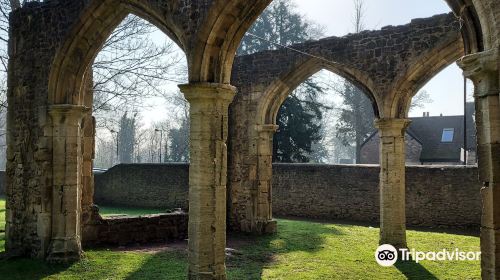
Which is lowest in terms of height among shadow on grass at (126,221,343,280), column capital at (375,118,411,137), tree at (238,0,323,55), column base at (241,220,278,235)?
shadow on grass at (126,221,343,280)

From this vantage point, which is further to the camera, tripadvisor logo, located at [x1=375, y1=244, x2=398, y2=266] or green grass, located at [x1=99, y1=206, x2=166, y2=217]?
green grass, located at [x1=99, y1=206, x2=166, y2=217]

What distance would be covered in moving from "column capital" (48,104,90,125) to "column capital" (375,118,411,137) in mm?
6427

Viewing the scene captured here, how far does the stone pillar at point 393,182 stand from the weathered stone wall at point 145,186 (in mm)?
11367

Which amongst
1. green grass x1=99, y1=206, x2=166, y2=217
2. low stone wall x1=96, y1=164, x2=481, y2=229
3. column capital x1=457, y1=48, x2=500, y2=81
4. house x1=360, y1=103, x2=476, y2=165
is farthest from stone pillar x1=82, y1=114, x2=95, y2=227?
house x1=360, y1=103, x2=476, y2=165

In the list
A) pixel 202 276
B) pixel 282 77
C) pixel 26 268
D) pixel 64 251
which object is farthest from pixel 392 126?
pixel 26 268

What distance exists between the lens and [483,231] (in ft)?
12.9

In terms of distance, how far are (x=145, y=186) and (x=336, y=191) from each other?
367 inches

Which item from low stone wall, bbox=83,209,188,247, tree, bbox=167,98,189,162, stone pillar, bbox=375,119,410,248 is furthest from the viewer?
tree, bbox=167,98,189,162

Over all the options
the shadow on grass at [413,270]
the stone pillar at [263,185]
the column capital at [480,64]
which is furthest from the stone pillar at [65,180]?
the column capital at [480,64]

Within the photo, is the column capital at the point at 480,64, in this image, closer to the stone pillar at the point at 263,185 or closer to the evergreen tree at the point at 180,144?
the stone pillar at the point at 263,185

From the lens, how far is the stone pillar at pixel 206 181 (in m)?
6.43

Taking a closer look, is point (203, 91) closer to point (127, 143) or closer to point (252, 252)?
point (252, 252)

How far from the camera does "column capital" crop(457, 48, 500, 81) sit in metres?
3.71

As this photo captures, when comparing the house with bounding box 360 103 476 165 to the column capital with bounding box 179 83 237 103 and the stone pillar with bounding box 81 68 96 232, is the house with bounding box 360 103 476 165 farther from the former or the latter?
the column capital with bounding box 179 83 237 103
